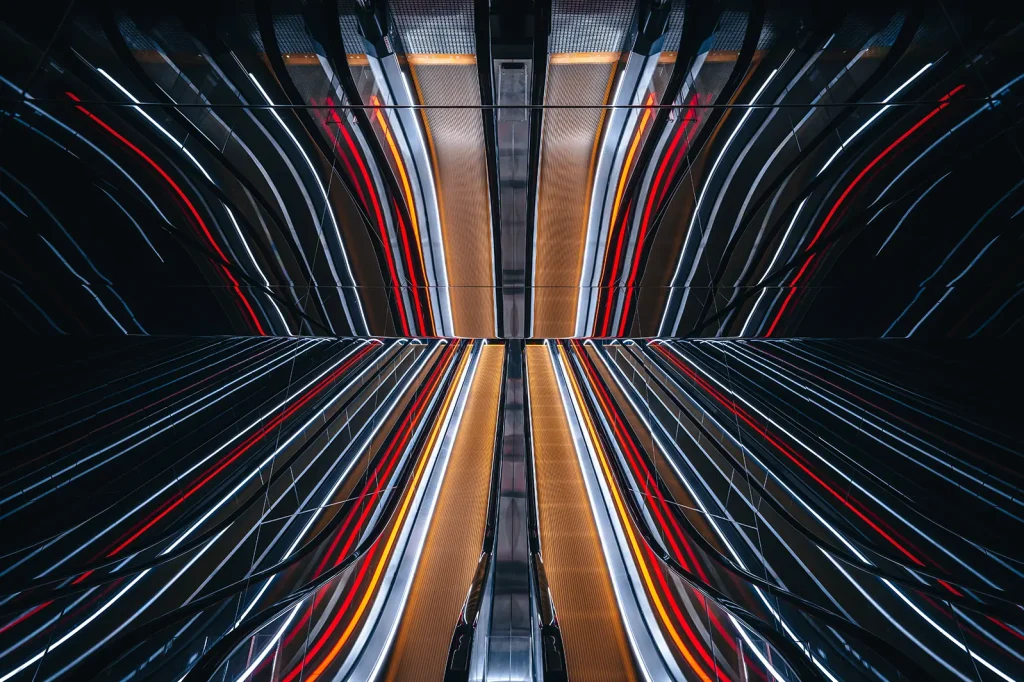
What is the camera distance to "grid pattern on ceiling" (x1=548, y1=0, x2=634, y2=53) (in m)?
3.38

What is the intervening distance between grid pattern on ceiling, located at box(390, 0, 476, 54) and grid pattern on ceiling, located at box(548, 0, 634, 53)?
0.68m

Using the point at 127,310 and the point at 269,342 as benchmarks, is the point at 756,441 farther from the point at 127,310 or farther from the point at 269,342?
the point at 127,310

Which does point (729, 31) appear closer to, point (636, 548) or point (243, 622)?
point (636, 548)

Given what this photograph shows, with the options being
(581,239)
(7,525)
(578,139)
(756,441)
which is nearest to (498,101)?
(578,139)

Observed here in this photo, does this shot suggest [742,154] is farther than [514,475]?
Yes

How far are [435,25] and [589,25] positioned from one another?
122 cm

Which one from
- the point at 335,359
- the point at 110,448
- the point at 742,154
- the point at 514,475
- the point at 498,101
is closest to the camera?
the point at 110,448

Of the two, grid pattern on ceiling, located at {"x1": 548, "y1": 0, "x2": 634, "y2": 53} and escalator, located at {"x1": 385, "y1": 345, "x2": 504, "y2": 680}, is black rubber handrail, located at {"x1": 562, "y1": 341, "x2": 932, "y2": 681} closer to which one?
escalator, located at {"x1": 385, "y1": 345, "x2": 504, "y2": 680}

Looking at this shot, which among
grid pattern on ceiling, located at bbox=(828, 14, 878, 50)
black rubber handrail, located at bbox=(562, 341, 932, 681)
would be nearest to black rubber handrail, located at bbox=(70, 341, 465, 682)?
black rubber handrail, located at bbox=(562, 341, 932, 681)

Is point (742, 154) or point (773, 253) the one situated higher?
point (742, 154)

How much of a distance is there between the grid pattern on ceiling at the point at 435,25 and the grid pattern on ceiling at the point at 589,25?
2.23ft

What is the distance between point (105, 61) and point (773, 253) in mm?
6737

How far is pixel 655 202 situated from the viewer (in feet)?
16.3

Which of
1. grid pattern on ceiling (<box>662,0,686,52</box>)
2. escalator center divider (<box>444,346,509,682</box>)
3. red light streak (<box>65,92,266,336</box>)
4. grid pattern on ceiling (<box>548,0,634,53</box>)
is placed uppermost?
grid pattern on ceiling (<box>548,0,634,53</box>)
